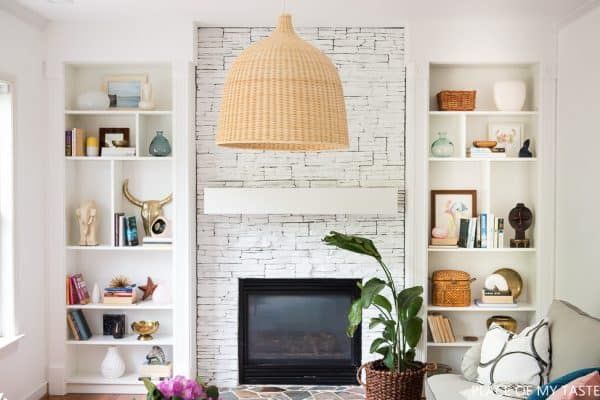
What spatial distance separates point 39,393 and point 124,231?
1233 mm

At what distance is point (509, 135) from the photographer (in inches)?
199

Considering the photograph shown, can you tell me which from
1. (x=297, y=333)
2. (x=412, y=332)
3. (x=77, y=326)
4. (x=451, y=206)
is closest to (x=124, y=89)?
(x=77, y=326)

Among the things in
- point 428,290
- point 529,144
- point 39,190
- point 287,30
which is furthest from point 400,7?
point 39,190

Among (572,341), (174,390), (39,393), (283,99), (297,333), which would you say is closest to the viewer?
(283,99)

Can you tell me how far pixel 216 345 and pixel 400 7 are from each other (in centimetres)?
265

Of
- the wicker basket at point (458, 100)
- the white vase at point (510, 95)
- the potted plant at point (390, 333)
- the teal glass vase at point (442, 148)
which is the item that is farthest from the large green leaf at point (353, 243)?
the white vase at point (510, 95)

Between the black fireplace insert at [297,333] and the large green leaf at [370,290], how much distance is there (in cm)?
49

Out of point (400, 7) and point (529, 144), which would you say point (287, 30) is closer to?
point (400, 7)

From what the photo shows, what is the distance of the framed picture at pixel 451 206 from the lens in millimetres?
5051

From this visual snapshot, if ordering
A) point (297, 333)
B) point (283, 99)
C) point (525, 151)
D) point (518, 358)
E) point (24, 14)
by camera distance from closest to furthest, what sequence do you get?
point (283, 99), point (518, 358), point (24, 14), point (525, 151), point (297, 333)

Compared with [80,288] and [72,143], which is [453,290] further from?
[72,143]

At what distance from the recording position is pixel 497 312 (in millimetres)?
5074

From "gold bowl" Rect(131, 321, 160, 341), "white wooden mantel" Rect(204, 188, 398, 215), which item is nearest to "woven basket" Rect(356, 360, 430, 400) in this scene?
"white wooden mantel" Rect(204, 188, 398, 215)

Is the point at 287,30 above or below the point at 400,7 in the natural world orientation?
below
